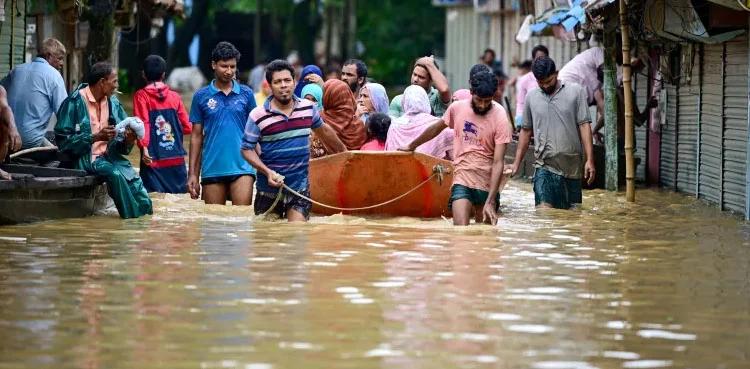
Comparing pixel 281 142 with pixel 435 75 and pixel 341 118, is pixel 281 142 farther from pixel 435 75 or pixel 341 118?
pixel 435 75

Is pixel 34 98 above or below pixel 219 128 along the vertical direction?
above

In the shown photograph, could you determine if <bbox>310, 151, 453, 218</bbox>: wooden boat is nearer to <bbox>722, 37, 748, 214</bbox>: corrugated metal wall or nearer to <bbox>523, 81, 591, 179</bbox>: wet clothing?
<bbox>523, 81, 591, 179</bbox>: wet clothing

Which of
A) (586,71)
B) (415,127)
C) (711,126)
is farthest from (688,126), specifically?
(415,127)

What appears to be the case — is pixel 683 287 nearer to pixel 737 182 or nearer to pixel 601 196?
pixel 737 182

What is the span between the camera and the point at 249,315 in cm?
940

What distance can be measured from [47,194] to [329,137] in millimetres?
2314

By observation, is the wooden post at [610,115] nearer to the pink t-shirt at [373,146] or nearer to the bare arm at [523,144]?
the pink t-shirt at [373,146]

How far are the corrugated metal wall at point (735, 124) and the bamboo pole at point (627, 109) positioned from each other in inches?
35.7

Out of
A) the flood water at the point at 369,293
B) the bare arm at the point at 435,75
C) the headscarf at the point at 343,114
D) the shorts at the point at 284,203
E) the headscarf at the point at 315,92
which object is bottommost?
the flood water at the point at 369,293

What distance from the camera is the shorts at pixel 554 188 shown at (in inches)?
592

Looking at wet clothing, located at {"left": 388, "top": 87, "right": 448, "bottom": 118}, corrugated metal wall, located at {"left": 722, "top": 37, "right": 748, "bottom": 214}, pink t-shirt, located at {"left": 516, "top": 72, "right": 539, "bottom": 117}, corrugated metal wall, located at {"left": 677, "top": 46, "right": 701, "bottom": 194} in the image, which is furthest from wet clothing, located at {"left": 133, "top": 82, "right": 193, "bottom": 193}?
pink t-shirt, located at {"left": 516, "top": 72, "right": 539, "bottom": 117}

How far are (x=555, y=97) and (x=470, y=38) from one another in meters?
28.5

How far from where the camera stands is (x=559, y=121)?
14844 millimetres

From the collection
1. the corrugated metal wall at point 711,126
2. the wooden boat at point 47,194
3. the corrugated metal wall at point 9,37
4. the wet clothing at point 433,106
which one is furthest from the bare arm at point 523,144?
the corrugated metal wall at point 9,37
